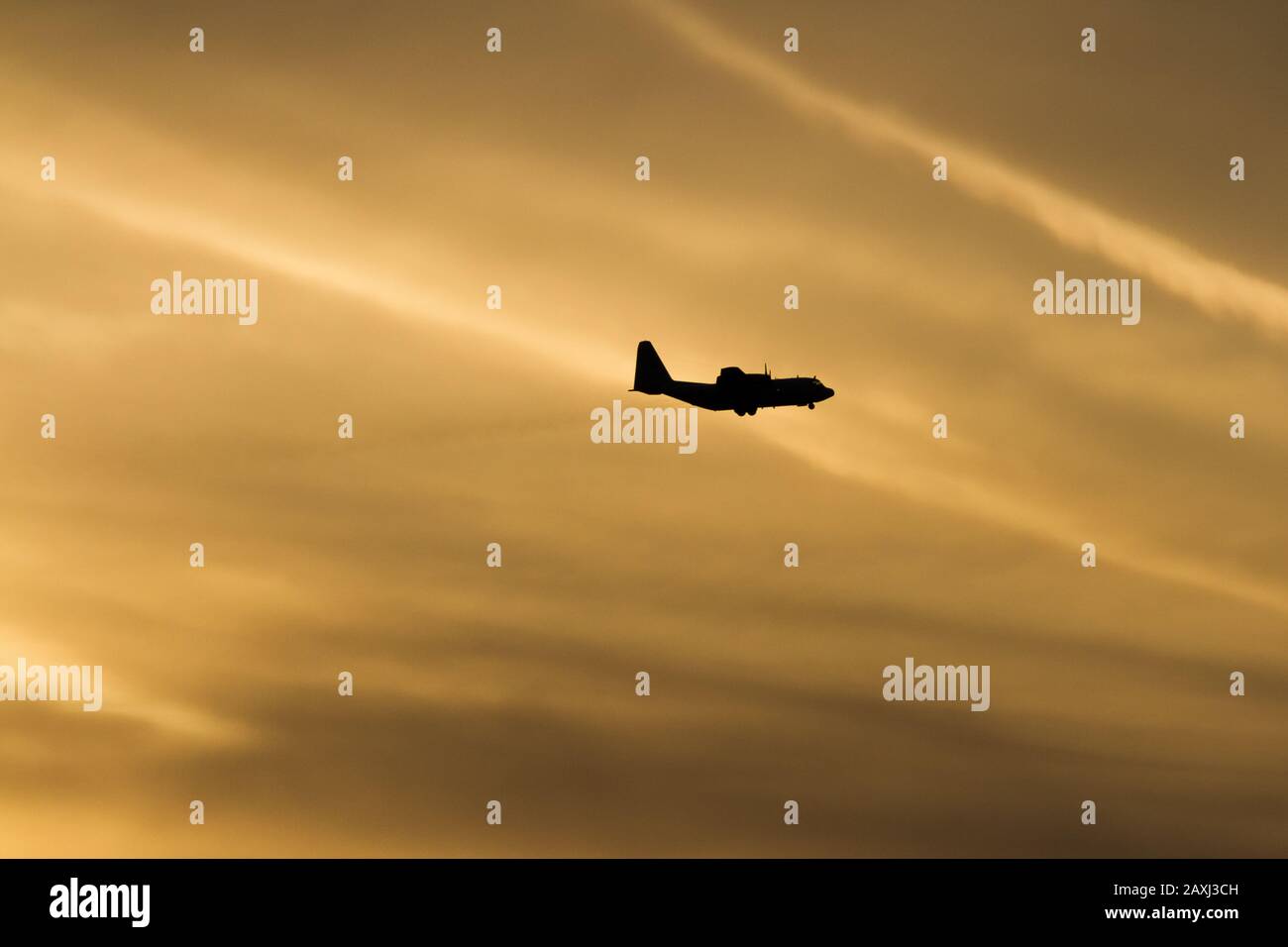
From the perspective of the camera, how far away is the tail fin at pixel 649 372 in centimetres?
13812

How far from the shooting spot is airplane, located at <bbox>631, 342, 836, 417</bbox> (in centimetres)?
13425

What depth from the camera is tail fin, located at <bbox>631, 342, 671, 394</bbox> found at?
138 metres

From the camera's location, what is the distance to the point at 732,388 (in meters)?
134

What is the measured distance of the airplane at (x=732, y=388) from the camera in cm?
13425

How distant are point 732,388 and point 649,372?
8.65m
